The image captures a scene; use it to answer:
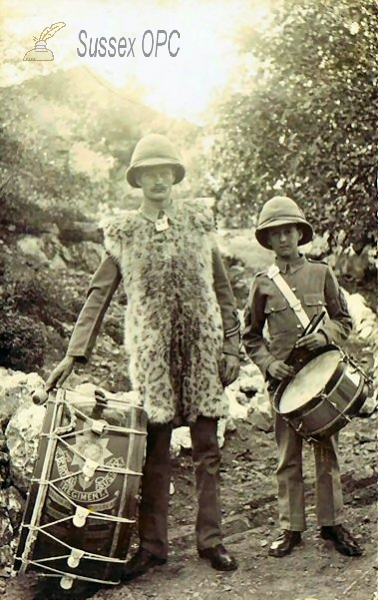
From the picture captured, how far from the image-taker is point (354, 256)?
110 inches

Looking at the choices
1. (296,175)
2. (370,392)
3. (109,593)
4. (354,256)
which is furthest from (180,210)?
(109,593)

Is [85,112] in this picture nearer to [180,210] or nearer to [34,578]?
[180,210]

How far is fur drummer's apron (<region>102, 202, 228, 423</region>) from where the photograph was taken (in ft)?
8.23

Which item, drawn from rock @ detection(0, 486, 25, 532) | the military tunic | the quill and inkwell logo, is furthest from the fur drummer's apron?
the quill and inkwell logo

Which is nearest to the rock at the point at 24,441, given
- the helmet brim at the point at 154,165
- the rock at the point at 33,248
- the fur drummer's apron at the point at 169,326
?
the fur drummer's apron at the point at 169,326

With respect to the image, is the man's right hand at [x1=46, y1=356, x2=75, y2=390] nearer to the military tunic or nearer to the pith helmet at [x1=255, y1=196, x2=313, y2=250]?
the military tunic

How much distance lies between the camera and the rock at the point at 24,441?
2541 mm

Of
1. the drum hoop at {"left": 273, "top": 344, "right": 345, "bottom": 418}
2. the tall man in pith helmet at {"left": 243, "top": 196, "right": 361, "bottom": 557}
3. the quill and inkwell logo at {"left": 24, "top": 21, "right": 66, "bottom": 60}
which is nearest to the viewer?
the drum hoop at {"left": 273, "top": 344, "right": 345, "bottom": 418}

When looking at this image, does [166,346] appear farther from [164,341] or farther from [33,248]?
[33,248]

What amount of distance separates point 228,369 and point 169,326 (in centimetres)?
26

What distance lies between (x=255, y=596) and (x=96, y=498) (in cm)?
64

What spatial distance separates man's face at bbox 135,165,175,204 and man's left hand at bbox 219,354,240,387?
0.61 m

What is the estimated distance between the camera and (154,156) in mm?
2576

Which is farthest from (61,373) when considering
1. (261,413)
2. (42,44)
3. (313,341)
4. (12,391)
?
(42,44)
